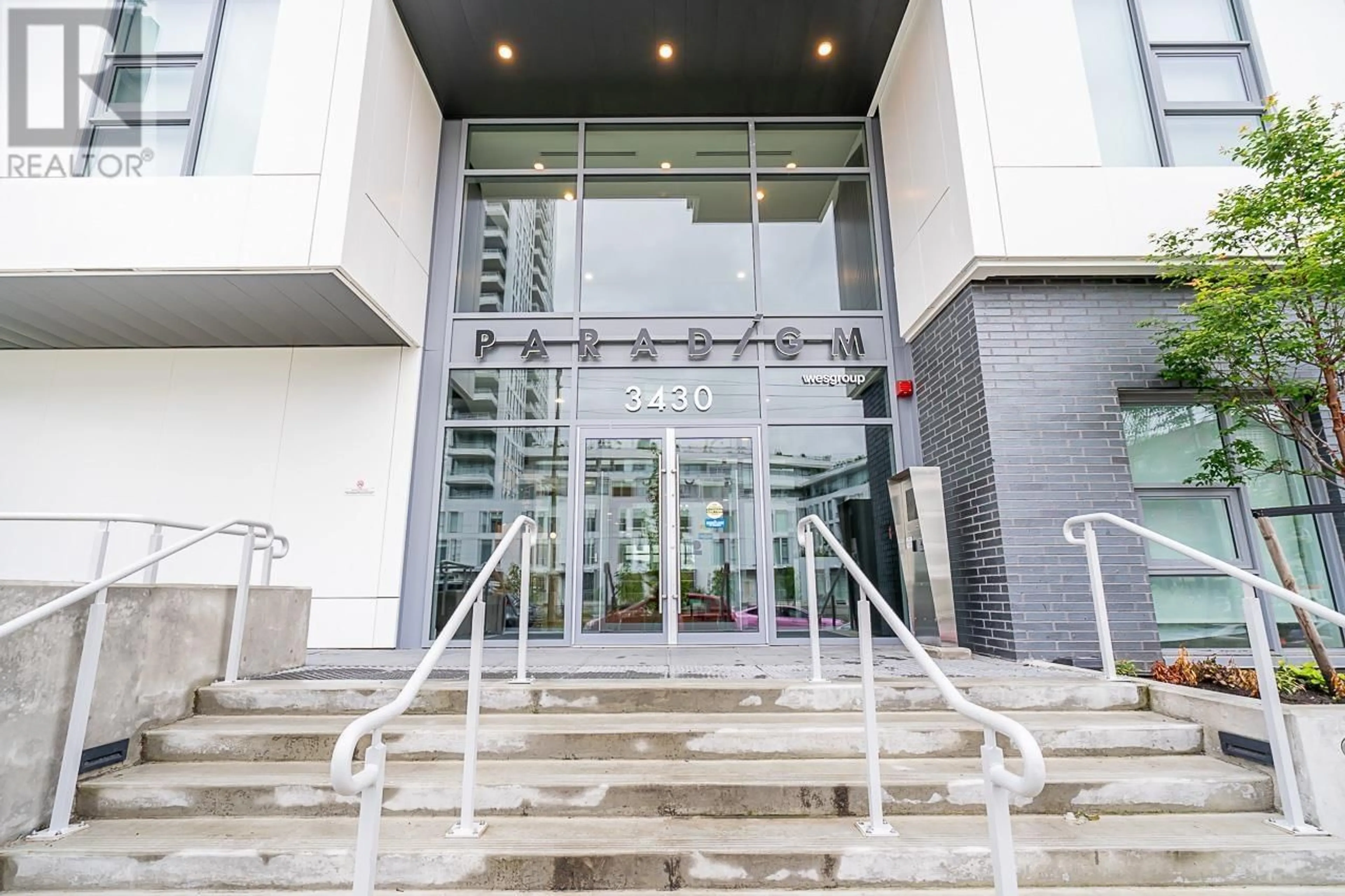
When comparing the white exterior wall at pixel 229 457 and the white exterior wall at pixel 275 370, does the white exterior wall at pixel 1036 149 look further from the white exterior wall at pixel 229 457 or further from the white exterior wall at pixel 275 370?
the white exterior wall at pixel 229 457

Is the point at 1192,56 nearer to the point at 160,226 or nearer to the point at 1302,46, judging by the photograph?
the point at 1302,46

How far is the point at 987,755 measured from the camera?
1.80m

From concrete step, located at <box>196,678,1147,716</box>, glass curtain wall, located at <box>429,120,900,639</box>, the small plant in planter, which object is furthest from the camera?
glass curtain wall, located at <box>429,120,900,639</box>

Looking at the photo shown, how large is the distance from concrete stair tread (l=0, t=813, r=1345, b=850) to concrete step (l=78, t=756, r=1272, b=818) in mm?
41

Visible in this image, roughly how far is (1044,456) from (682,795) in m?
3.99

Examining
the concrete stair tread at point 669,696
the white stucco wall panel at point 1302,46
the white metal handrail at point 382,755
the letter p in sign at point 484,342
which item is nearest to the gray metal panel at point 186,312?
the letter p in sign at point 484,342

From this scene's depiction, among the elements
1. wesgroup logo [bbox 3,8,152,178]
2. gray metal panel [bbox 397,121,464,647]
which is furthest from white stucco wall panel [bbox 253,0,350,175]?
gray metal panel [bbox 397,121,464,647]

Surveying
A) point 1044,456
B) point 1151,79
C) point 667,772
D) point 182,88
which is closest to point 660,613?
point 667,772

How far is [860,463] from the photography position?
6.39 m

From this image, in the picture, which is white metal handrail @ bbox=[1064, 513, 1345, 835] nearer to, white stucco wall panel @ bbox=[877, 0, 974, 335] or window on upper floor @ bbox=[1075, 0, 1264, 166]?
white stucco wall panel @ bbox=[877, 0, 974, 335]

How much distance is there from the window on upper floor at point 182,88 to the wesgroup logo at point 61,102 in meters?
0.02

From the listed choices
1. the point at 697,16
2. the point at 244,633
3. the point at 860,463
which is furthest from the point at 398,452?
the point at 697,16

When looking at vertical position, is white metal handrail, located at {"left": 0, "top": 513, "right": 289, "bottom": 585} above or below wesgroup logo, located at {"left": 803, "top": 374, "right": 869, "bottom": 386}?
below

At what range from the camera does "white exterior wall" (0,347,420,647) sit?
Result: 19.6ft
